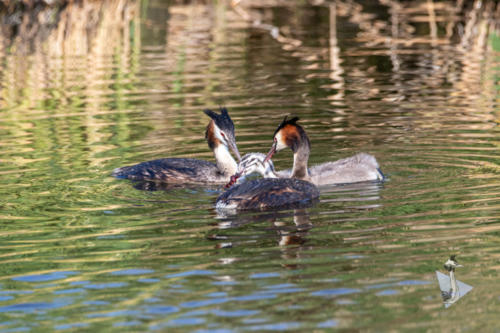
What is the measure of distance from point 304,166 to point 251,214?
1698 mm

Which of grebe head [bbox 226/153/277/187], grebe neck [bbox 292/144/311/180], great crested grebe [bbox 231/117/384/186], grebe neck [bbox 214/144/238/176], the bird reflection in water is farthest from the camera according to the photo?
grebe neck [bbox 214/144/238/176]

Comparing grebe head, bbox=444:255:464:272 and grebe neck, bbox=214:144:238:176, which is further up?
grebe head, bbox=444:255:464:272

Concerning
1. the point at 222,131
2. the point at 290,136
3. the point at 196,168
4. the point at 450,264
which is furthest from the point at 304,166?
the point at 450,264

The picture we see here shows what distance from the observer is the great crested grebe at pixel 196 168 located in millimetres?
11008

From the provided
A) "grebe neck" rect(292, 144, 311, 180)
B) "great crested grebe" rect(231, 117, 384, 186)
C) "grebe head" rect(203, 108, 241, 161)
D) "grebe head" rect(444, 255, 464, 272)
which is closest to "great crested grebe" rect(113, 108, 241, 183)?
"grebe head" rect(203, 108, 241, 161)

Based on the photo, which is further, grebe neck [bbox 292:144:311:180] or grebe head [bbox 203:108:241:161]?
grebe head [bbox 203:108:241:161]

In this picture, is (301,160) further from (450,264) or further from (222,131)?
(450,264)

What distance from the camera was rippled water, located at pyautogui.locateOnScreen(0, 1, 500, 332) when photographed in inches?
251

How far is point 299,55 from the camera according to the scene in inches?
849

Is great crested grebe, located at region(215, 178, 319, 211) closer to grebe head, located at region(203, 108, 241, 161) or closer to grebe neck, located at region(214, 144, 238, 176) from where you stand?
grebe neck, located at region(214, 144, 238, 176)

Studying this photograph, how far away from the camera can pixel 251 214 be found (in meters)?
9.05

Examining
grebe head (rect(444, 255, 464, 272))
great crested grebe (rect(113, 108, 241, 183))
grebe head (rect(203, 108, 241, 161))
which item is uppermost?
grebe head (rect(203, 108, 241, 161))

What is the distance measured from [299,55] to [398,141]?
9.79 m

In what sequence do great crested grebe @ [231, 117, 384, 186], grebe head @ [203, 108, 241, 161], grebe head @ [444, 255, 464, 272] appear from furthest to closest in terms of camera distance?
grebe head @ [203, 108, 241, 161], great crested grebe @ [231, 117, 384, 186], grebe head @ [444, 255, 464, 272]
